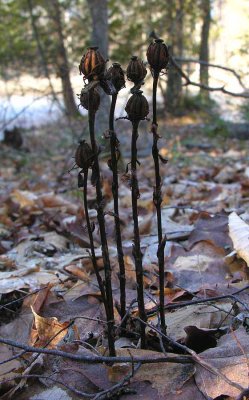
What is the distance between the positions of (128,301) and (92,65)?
1.13 meters

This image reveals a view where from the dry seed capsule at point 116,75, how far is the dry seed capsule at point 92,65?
3 centimetres

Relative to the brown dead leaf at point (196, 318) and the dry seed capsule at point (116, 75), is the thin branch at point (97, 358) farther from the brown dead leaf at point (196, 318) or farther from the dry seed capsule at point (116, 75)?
the dry seed capsule at point (116, 75)

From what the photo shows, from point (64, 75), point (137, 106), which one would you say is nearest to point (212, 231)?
point (137, 106)

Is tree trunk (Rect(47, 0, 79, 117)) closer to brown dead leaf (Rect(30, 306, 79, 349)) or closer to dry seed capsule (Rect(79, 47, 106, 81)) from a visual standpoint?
brown dead leaf (Rect(30, 306, 79, 349))

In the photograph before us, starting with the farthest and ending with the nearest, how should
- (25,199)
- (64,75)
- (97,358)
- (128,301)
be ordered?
1. (64,75)
2. (25,199)
3. (128,301)
4. (97,358)

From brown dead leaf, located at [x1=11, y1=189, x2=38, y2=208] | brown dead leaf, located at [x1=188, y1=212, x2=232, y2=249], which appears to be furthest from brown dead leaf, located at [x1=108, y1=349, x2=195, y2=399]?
brown dead leaf, located at [x1=11, y1=189, x2=38, y2=208]

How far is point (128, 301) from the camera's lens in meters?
1.99

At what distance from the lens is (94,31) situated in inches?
262

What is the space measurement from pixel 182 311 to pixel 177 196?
8.97 feet

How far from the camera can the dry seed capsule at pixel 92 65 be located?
1179 mm

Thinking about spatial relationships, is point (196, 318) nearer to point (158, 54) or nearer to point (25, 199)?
point (158, 54)

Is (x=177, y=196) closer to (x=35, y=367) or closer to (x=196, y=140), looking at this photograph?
(x=35, y=367)

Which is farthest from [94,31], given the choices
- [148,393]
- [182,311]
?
[148,393]

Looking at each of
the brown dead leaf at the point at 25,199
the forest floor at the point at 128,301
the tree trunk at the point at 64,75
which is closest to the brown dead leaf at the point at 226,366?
the forest floor at the point at 128,301
